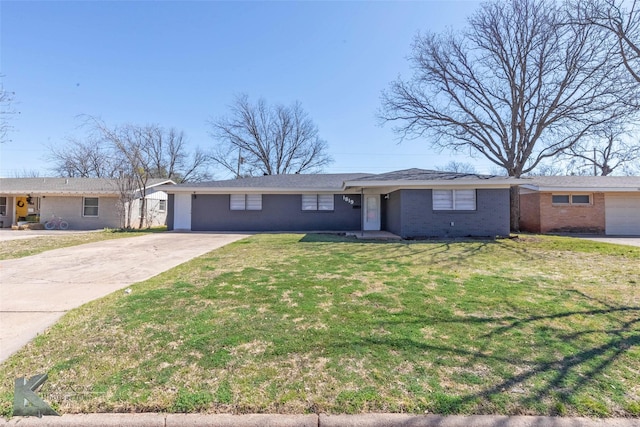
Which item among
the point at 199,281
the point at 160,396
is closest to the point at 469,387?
the point at 160,396

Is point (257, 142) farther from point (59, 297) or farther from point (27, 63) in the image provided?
point (59, 297)

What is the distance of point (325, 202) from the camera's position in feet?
52.7

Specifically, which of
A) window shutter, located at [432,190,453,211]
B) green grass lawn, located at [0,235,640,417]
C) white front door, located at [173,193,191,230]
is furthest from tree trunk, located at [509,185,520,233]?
white front door, located at [173,193,191,230]

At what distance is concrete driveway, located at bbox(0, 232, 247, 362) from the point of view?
11.9ft

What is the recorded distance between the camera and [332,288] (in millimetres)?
4938

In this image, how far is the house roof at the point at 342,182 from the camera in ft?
37.8

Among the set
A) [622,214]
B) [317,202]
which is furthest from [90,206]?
[622,214]

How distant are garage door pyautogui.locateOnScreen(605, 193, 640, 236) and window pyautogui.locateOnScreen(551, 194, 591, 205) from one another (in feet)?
3.33

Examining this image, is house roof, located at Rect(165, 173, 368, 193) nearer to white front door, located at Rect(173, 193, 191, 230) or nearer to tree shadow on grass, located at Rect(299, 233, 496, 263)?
white front door, located at Rect(173, 193, 191, 230)

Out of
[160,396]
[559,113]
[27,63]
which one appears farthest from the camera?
[559,113]

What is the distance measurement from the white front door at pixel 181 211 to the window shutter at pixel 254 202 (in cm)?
336

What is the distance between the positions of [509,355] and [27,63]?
16606mm

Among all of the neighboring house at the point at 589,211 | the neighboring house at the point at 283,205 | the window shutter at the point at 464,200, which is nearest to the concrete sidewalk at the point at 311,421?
the window shutter at the point at 464,200

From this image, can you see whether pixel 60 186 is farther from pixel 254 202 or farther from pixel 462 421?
pixel 462 421
